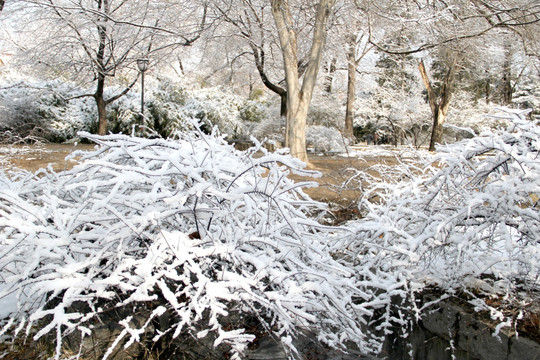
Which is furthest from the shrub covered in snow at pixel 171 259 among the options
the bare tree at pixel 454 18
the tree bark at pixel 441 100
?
the tree bark at pixel 441 100

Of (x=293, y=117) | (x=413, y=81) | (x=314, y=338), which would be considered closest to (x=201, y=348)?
(x=314, y=338)

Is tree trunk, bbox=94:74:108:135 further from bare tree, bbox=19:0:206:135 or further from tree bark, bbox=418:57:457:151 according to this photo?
tree bark, bbox=418:57:457:151

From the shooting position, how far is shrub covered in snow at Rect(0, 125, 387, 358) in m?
1.91

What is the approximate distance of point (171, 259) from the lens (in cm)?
205

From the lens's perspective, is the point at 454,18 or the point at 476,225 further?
the point at 454,18

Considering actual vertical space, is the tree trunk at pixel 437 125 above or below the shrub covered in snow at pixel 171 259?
above

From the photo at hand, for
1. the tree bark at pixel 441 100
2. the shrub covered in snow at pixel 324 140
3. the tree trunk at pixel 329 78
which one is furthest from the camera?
the tree trunk at pixel 329 78

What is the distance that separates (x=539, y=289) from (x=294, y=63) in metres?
7.37

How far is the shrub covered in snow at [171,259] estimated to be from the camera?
1907 mm

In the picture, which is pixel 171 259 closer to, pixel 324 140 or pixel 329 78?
pixel 324 140

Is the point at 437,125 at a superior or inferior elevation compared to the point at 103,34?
inferior

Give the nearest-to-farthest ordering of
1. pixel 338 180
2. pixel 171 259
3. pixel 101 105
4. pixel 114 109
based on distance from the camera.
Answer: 1. pixel 171 259
2. pixel 338 180
3. pixel 101 105
4. pixel 114 109

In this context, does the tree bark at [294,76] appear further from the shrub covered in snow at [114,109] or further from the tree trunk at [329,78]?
the tree trunk at [329,78]

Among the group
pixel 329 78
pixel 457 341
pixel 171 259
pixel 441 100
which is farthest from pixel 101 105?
pixel 457 341
